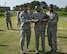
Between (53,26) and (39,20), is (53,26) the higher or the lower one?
the lower one

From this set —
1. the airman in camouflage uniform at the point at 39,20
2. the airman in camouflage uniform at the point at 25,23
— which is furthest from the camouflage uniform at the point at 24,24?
the airman in camouflage uniform at the point at 39,20

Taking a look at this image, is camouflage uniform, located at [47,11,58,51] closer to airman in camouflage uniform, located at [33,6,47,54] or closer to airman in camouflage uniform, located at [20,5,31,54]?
airman in camouflage uniform, located at [33,6,47,54]

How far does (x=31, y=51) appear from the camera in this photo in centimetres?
1317

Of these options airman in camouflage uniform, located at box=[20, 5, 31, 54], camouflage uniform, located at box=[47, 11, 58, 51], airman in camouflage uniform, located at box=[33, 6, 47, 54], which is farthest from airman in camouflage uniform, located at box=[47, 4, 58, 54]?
airman in camouflage uniform, located at box=[20, 5, 31, 54]

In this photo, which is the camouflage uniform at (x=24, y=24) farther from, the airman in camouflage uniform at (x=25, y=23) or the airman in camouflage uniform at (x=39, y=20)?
the airman in camouflage uniform at (x=39, y=20)

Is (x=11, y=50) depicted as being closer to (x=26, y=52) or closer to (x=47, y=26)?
(x=26, y=52)

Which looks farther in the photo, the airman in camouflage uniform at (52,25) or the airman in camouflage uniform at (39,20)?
A: the airman in camouflage uniform at (52,25)

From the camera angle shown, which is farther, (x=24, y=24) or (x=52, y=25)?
(x=52, y=25)

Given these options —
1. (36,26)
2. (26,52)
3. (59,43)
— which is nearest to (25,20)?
(36,26)

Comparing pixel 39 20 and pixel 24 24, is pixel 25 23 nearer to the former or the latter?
pixel 24 24

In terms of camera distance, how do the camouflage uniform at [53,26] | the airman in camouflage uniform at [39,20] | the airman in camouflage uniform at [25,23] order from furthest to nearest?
the camouflage uniform at [53,26], the airman in camouflage uniform at [25,23], the airman in camouflage uniform at [39,20]

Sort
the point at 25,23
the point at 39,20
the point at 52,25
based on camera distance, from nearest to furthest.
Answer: the point at 39,20 < the point at 25,23 < the point at 52,25

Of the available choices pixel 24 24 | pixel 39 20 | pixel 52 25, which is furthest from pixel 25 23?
pixel 52 25

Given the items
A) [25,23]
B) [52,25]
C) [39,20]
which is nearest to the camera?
[39,20]
